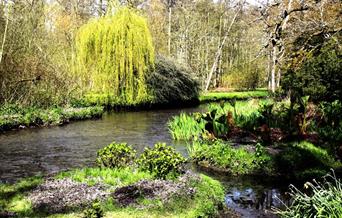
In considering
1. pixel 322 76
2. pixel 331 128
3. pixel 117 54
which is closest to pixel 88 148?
pixel 331 128

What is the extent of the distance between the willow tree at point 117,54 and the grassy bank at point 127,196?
1915 cm

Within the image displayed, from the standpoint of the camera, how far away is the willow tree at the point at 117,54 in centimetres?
2802

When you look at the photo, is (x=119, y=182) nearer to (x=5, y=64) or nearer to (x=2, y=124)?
(x=2, y=124)

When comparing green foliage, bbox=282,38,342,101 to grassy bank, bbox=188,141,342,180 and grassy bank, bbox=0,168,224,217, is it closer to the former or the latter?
grassy bank, bbox=188,141,342,180

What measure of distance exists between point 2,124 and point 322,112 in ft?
44.7

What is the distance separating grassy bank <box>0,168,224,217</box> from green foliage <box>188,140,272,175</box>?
265 centimetres

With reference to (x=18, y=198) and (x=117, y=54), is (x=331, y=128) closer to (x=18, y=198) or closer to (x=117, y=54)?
(x=18, y=198)

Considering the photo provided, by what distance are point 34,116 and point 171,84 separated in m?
12.4

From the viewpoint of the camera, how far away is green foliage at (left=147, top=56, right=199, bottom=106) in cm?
3027

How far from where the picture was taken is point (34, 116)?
2103cm

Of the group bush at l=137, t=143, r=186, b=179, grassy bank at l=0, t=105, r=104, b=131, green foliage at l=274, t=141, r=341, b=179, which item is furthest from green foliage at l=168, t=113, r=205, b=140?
grassy bank at l=0, t=105, r=104, b=131

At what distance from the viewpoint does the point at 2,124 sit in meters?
18.9

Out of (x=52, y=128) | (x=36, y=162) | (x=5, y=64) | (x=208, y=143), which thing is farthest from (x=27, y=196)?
(x=5, y=64)

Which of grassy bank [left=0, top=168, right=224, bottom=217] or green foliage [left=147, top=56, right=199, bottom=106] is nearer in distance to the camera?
grassy bank [left=0, top=168, right=224, bottom=217]
